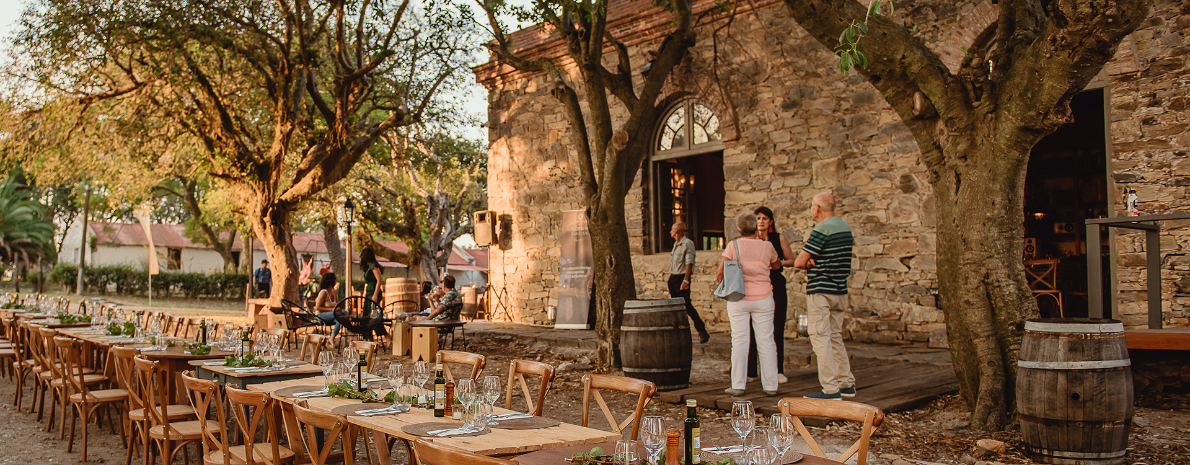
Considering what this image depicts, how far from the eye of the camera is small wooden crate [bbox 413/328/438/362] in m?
9.35

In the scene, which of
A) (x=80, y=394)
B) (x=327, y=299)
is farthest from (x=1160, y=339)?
(x=327, y=299)

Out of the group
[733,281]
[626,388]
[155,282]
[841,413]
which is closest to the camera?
[841,413]

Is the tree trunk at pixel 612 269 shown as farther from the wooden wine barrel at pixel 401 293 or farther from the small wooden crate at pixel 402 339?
the wooden wine barrel at pixel 401 293

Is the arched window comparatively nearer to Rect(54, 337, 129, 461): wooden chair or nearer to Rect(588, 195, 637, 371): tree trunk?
Rect(588, 195, 637, 371): tree trunk

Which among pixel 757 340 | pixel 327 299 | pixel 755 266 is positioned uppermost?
pixel 755 266

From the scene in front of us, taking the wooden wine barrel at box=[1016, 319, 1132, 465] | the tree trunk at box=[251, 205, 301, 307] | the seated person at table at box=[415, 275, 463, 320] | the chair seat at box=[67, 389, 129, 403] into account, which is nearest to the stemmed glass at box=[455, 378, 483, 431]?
the wooden wine barrel at box=[1016, 319, 1132, 465]

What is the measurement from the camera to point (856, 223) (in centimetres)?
955

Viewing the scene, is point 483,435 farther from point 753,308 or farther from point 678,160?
point 678,160

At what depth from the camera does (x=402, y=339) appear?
1009cm

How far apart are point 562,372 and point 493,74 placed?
7100 millimetres

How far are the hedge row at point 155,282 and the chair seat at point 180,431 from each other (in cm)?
2598

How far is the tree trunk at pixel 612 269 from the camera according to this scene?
25.6ft

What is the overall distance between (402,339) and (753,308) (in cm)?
547

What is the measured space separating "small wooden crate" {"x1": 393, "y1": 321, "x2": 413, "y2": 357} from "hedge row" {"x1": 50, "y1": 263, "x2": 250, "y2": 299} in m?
21.1
